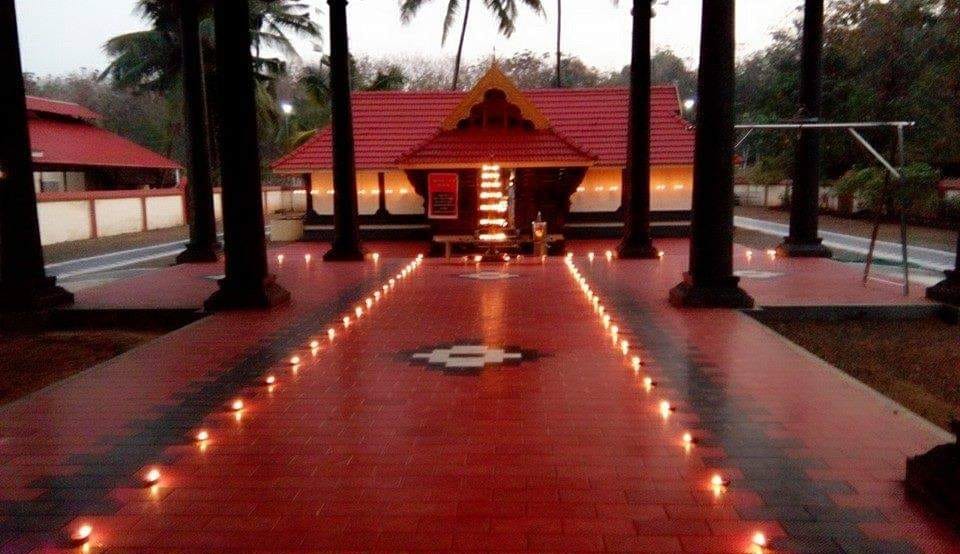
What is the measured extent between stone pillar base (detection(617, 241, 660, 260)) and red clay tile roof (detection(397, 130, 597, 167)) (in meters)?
2.79

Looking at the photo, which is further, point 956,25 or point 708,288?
point 956,25

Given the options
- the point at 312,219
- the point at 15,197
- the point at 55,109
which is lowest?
the point at 312,219

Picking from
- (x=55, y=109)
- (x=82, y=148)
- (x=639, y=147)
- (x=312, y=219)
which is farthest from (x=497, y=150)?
(x=55, y=109)

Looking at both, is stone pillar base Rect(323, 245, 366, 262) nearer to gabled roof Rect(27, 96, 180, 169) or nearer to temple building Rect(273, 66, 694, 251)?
temple building Rect(273, 66, 694, 251)

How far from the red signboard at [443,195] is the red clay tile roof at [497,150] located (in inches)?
29.0

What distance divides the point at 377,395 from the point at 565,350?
2210 millimetres

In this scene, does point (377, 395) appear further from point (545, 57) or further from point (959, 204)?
point (545, 57)

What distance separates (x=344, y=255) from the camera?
591 inches

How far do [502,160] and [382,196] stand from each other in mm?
4947

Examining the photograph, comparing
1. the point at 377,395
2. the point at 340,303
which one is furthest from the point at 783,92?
the point at 377,395

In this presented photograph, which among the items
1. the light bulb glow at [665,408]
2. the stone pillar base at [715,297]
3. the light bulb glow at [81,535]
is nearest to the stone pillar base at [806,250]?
the stone pillar base at [715,297]

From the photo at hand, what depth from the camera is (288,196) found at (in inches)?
1566

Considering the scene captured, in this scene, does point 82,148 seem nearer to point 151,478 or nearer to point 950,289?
point 151,478

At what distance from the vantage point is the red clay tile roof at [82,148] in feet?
83.4
